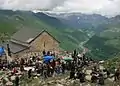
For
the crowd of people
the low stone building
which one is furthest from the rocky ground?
the low stone building

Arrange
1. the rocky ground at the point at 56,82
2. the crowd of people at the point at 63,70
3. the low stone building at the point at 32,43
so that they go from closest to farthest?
the rocky ground at the point at 56,82
the crowd of people at the point at 63,70
the low stone building at the point at 32,43

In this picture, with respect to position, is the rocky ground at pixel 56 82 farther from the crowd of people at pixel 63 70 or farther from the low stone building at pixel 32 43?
the low stone building at pixel 32 43

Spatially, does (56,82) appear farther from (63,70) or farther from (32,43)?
(32,43)

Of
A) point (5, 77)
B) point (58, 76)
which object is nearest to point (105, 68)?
point (58, 76)

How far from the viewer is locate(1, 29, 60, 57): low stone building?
218ft

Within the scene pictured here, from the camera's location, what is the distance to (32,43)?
2685 inches

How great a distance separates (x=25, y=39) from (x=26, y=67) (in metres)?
29.3

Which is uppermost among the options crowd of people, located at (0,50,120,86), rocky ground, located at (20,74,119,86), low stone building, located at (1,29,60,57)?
low stone building, located at (1,29,60,57)

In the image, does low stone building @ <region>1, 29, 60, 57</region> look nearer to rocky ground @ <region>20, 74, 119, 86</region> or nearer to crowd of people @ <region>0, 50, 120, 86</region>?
crowd of people @ <region>0, 50, 120, 86</region>

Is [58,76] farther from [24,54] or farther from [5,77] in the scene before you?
[24,54]

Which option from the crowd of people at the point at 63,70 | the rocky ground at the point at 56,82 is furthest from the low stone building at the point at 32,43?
the rocky ground at the point at 56,82

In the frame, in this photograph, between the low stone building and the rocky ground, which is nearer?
the rocky ground

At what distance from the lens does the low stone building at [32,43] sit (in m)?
66.4

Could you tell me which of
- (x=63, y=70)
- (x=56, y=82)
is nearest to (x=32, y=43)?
(x=63, y=70)
